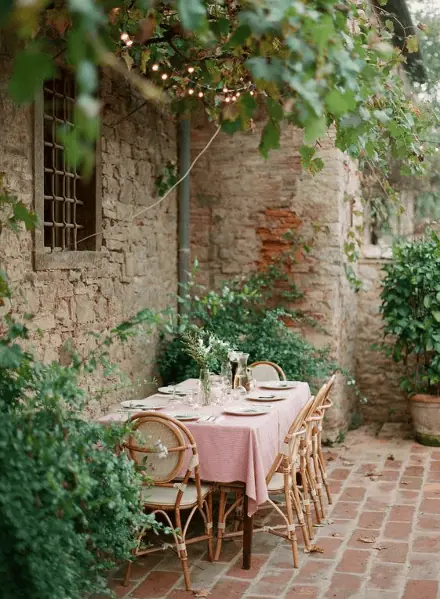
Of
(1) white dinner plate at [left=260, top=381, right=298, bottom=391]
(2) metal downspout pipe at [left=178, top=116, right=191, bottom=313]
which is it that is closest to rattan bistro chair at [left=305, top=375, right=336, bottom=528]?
(1) white dinner plate at [left=260, top=381, right=298, bottom=391]

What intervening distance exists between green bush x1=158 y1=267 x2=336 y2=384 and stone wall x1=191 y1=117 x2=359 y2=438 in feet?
0.57

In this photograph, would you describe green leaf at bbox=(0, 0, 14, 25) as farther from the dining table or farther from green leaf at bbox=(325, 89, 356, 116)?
the dining table

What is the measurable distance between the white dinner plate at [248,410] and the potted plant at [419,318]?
287cm

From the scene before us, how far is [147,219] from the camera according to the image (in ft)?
22.2

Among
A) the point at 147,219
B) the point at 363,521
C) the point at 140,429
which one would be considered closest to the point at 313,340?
the point at 147,219

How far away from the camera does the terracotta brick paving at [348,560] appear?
14.0 ft

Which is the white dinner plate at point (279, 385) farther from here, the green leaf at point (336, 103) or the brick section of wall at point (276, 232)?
the green leaf at point (336, 103)

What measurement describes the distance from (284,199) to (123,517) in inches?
179

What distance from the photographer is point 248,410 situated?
491 cm

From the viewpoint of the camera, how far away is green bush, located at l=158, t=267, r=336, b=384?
697 centimetres

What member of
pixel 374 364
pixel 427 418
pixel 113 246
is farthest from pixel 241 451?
pixel 374 364

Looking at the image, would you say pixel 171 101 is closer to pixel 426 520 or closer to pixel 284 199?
pixel 284 199

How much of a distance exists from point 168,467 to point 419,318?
3957mm

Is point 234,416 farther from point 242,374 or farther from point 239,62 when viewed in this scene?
point 239,62
